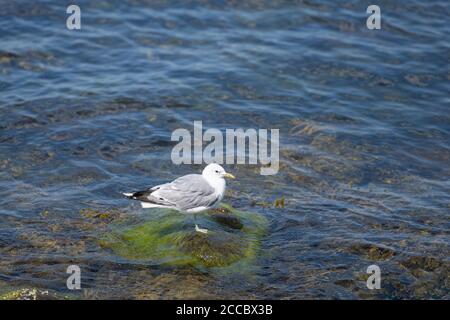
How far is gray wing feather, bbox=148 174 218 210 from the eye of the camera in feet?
35.6

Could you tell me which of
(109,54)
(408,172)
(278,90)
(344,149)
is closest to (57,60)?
(109,54)

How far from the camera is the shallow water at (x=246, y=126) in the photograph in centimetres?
1066

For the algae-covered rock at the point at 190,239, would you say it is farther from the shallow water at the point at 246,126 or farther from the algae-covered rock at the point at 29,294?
the algae-covered rock at the point at 29,294

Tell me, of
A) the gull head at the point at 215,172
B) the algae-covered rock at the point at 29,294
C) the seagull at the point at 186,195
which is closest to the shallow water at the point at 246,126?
the algae-covered rock at the point at 29,294

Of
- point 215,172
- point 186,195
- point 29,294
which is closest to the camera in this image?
point 29,294

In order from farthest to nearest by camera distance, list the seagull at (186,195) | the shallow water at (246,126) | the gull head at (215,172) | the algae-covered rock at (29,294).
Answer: the gull head at (215,172) < the seagull at (186,195) < the shallow water at (246,126) < the algae-covered rock at (29,294)

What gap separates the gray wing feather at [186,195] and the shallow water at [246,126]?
100cm

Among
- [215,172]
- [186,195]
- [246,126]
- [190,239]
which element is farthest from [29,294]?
[246,126]

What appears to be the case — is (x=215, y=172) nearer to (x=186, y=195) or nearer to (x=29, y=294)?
(x=186, y=195)

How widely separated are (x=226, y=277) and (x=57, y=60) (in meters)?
10.5

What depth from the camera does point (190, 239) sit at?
430 inches

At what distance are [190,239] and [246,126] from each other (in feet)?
18.5

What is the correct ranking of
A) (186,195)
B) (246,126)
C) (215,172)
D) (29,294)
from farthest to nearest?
(246,126) < (215,172) < (186,195) < (29,294)

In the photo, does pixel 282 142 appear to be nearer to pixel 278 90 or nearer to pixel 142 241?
pixel 278 90
